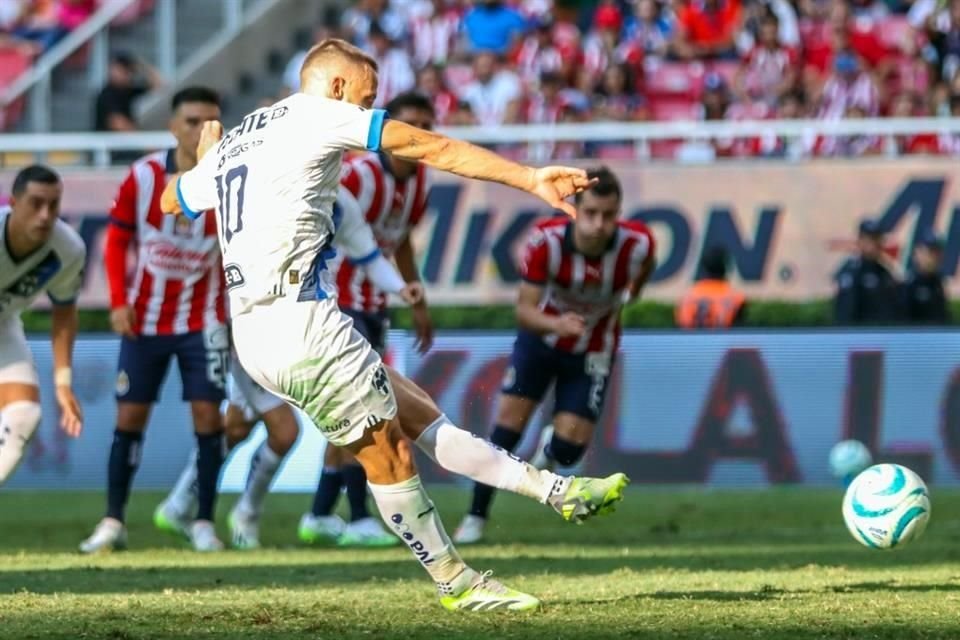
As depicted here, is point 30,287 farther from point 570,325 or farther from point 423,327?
point 570,325

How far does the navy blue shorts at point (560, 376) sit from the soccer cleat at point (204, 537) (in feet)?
7.05

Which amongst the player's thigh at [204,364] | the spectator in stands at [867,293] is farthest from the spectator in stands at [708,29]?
the player's thigh at [204,364]

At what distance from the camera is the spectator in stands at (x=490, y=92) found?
2109 cm

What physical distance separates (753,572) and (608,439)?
6.13m

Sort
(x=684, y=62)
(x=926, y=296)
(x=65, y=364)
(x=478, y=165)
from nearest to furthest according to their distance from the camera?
(x=478, y=165) < (x=65, y=364) < (x=926, y=296) < (x=684, y=62)

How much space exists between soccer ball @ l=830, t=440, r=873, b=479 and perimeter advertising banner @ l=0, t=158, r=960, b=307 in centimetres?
525

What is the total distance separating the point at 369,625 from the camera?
291 inches

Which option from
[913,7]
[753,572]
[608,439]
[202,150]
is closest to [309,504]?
[608,439]

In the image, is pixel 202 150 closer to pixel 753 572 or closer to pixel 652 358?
pixel 753 572

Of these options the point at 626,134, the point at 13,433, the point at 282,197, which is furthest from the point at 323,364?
the point at 626,134

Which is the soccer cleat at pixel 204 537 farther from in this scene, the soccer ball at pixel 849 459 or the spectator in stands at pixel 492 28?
the spectator in stands at pixel 492 28

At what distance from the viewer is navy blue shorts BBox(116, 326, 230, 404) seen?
1187cm

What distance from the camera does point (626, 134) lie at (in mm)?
19719

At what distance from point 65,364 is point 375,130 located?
14.3 ft
